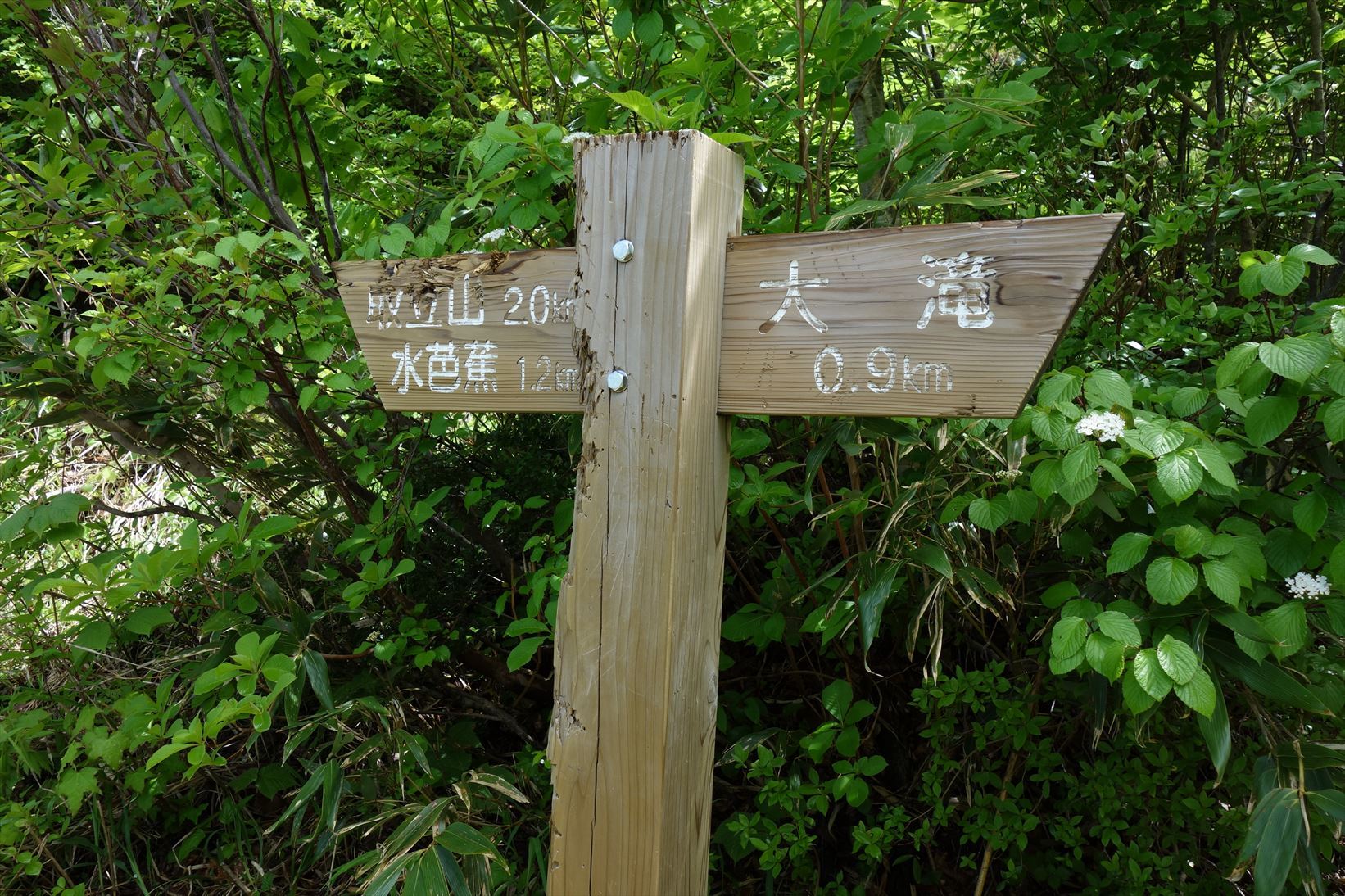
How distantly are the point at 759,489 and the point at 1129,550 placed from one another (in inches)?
25.3

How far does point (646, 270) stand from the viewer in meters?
1.38

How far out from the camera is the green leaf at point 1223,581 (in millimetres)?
1354

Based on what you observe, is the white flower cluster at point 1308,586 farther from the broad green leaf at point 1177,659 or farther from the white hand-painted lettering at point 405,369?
the white hand-painted lettering at point 405,369

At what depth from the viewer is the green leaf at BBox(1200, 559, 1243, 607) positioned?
1354mm

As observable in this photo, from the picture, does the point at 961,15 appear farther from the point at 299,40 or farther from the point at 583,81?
the point at 299,40

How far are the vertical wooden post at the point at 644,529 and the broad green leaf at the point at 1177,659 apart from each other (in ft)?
2.14

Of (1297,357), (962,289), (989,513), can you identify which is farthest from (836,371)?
(1297,357)

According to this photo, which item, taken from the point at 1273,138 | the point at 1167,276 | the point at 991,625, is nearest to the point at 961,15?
the point at 1273,138

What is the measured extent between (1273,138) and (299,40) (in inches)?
101

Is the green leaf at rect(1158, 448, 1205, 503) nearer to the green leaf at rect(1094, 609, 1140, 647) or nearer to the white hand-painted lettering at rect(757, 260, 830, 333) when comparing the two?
the green leaf at rect(1094, 609, 1140, 647)

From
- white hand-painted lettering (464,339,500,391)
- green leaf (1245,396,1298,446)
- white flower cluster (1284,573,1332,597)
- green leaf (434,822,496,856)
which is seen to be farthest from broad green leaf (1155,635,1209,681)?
green leaf (434,822,496,856)

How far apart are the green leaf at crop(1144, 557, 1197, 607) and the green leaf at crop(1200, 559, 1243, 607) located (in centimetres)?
2

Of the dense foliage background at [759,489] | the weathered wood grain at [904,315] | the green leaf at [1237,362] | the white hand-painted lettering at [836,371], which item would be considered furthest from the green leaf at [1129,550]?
the white hand-painted lettering at [836,371]

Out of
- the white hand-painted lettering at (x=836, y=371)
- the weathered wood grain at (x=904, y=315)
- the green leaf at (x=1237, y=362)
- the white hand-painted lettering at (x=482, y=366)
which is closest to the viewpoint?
the weathered wood grain at (x=904, y=315)
